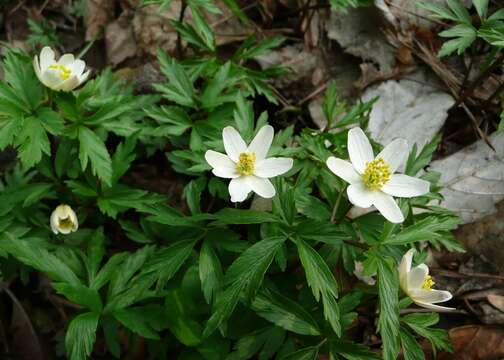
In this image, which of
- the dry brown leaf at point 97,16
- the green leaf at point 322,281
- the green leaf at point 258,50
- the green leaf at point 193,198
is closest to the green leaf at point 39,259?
the green leaf at point 193,198

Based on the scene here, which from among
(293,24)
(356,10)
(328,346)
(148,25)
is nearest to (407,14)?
(356,10)

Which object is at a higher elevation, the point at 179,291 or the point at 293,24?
the point at 293,24

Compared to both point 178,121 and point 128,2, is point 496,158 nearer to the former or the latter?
point 178,121

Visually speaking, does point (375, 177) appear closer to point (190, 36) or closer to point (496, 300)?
point (496, 300)

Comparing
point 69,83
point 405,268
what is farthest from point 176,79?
point 405,268

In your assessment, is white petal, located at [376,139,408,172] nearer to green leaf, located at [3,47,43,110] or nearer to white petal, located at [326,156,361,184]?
white petal, located at [326,156,361,184]
